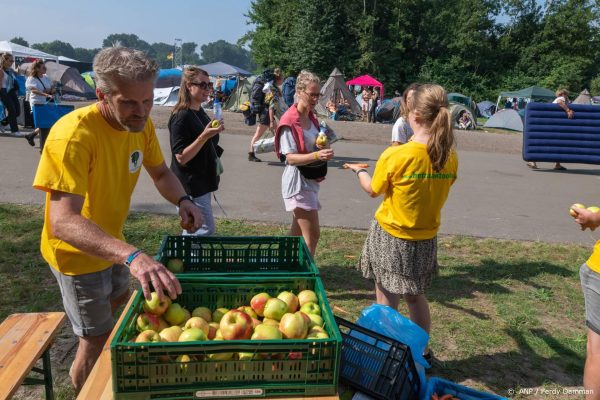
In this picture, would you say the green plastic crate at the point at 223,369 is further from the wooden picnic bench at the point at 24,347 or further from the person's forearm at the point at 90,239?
the wooden picnic bench at the point at 24,347

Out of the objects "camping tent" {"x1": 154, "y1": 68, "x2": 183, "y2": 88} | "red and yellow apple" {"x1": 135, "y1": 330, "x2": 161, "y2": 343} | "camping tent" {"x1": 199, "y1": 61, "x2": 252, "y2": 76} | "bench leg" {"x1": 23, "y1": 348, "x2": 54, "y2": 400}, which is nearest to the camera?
"red and yellow apple" {"x1": 135, "y1": 330, "x2": 161, "y2": 343}

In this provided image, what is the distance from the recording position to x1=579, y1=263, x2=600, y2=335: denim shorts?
264cm

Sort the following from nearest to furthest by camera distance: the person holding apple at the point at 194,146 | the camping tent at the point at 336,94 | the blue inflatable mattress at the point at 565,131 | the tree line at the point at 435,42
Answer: the person holding apple at the point at 194,146 → the blue inflatable mattress at the point at 565,131 → the camping tent at the point at 336,94 → the tree line at the point at 435,42

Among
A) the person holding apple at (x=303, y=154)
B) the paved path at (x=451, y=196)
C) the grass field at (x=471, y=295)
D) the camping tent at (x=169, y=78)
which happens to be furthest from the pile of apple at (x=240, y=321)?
the camping tent at (x=169, y=78)

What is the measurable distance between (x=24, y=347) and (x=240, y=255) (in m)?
1.20

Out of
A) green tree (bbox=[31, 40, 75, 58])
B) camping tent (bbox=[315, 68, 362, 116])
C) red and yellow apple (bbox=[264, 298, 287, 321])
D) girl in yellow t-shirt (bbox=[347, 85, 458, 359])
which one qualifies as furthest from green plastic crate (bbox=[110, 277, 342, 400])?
green tree (bbox=[31, 40, 75, 58])

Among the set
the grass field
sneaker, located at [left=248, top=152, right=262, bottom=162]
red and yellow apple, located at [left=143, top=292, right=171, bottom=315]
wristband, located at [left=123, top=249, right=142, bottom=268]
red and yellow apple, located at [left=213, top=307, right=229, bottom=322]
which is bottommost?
the grass field

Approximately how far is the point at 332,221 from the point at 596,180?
319 inches

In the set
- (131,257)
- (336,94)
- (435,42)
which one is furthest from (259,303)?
(435,42)

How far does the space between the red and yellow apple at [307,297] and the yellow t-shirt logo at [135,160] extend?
1105mm

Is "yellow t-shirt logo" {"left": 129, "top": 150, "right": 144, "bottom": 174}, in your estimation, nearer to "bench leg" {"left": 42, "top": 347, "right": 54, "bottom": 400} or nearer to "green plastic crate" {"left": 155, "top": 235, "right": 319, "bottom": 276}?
"green plastic crate" {"left": 155, "top": 235, "right": 319, "bottom": 276}

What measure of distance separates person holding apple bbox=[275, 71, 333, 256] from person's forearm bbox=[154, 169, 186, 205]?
138 cm

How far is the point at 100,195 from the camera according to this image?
2.32m

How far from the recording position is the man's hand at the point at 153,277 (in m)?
1.77
